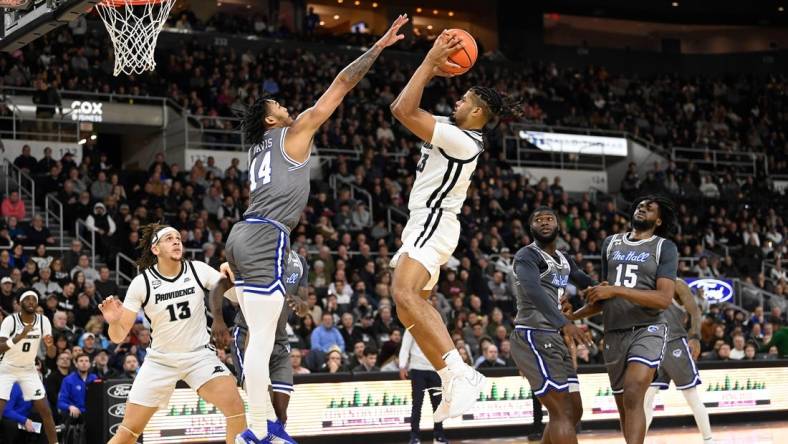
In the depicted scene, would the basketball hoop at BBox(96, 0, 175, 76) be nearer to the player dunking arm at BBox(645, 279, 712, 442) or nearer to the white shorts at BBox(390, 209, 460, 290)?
the white shorts at BBox(390, 209, 460, 290)

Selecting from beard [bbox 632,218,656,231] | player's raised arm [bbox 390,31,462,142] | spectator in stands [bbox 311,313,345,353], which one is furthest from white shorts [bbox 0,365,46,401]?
player's raised arm [bbox 390,31,462,142]

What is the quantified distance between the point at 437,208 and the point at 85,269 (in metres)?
11.3

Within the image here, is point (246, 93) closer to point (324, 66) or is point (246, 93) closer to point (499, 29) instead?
point (324, 66)

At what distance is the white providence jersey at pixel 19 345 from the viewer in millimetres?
12953

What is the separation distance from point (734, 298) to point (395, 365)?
35.8 ft

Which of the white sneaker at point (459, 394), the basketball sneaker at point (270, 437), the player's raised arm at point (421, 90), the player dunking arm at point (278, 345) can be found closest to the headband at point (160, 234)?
the player dunking arm at point (278, 345)

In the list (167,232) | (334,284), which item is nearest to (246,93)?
(334,284)

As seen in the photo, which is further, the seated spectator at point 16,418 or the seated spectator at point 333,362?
the seated spectator at point 333,362

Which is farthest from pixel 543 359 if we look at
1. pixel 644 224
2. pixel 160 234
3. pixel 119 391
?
pixel 119 391

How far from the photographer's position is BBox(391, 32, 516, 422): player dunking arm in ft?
22.5

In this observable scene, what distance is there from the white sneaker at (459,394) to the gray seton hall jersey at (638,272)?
7.39 feet

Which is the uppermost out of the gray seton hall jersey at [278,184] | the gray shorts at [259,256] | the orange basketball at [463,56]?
the orange basketball at [463,56]

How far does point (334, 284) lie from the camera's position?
17922mm

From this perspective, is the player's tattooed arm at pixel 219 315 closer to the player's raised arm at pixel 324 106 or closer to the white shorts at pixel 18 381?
the player's raised arm at pixel 324 106
